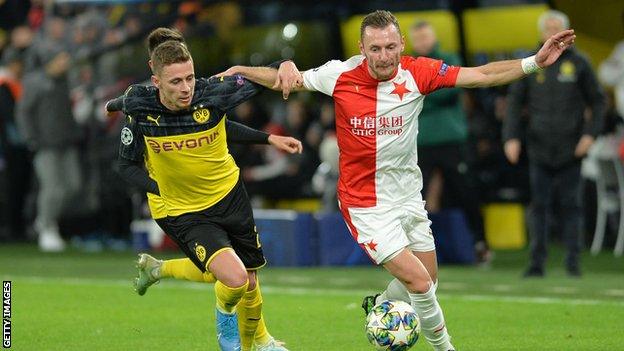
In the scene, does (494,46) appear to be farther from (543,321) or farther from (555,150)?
(543,321)

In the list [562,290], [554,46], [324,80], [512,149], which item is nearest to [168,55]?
[324,80]

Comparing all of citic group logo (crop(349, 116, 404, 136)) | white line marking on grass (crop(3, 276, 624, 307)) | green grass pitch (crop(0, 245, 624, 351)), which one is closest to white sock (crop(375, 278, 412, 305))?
green grass pitch (crop(0, 245, 624, 351))

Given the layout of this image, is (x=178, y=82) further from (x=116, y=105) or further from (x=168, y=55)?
(x=116, y=105)

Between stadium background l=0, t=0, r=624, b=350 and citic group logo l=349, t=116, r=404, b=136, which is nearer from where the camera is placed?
citic group logo l=349, t=116, r=404, b=136

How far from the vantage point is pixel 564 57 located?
15305 millimetres

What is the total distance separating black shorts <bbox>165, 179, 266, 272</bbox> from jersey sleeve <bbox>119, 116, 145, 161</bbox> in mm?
451

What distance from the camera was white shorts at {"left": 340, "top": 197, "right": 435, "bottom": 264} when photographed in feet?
30.9

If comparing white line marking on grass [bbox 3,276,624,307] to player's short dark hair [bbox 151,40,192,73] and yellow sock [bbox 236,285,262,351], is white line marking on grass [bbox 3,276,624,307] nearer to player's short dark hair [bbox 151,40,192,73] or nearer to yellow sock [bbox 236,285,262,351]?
yellow sock [bbox 236,285,262,351]

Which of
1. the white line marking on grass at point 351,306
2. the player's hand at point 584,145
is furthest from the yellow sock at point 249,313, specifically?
the player's hand at point 584,145

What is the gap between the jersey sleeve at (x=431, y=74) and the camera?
951cm

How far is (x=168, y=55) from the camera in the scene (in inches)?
366

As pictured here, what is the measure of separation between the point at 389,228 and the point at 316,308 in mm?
3543

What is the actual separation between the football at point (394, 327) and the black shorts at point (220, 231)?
3.18 ft

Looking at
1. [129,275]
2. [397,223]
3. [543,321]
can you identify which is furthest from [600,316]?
[129,275]
